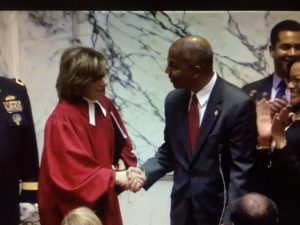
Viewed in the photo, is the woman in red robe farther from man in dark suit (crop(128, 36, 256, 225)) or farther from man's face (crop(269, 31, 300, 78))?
man's face (crop(269, 31, 300, 78))

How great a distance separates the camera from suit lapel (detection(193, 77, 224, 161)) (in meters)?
3.27

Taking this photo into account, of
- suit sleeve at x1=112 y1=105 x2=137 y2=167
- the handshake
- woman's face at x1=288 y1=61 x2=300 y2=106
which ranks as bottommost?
the handshake

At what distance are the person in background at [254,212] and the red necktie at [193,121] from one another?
0.60 metres

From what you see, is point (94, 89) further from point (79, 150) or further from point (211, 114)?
point (211, 114)

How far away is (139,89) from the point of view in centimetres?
432

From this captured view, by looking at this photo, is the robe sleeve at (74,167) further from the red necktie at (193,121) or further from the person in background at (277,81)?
the person in background at (277,81)

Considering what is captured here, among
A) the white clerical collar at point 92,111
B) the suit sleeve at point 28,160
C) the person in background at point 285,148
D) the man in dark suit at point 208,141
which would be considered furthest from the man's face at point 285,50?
the suit sleeve at point 28,160

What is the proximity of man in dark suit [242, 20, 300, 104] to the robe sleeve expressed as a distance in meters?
0.88

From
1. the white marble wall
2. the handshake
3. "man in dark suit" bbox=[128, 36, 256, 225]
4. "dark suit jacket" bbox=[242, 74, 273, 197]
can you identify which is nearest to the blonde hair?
the handshake

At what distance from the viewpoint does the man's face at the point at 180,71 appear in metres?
3.28

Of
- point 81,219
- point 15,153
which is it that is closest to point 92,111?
point 15,153

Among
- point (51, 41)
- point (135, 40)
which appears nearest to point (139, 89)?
point (135, 40)
